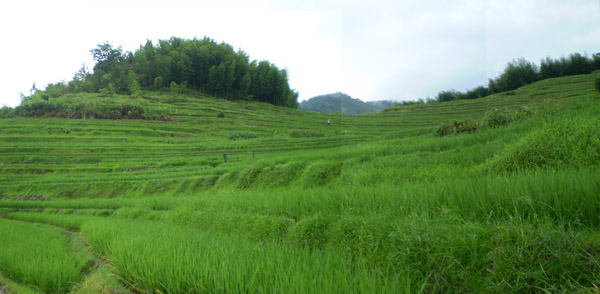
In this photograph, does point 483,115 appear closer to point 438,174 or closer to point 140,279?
point 438,174

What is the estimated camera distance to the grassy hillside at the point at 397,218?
193 centimetres

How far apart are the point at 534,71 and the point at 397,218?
4104 millimetres

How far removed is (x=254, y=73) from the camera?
2311cm

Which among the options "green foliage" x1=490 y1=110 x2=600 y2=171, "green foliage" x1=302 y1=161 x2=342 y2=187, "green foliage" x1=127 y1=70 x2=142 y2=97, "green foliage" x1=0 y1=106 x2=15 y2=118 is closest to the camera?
"green foliage" x1=490 y1=110 x2=600 y2=171

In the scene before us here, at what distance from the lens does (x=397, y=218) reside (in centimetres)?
314

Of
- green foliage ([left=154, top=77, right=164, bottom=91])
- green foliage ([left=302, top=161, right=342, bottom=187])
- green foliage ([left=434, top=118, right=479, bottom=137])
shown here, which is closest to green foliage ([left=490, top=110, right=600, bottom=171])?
green foliage ([left=434, top=118, right=479, bottom=137])

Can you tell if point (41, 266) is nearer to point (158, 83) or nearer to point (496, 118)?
point (496, 118)

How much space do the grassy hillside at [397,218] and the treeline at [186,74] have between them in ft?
33.0

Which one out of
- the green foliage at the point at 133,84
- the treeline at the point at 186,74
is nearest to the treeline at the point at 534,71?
the treeline at the point at 186,74

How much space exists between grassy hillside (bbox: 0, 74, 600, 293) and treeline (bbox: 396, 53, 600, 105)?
0.46 feet

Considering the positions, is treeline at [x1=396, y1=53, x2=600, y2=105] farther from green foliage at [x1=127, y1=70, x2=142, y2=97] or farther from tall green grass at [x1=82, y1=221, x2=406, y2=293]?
green foliage at [x1=127, y1=70, x2=142, y2=97]

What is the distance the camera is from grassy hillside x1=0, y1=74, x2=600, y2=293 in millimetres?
1931

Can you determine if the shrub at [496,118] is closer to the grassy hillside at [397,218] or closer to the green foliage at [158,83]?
the grassy hillside at [397,218]

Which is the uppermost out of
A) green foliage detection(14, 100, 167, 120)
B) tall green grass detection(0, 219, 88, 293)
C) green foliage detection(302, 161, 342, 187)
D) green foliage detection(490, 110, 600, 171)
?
green foliage detection(14, 100, 167, 120)
